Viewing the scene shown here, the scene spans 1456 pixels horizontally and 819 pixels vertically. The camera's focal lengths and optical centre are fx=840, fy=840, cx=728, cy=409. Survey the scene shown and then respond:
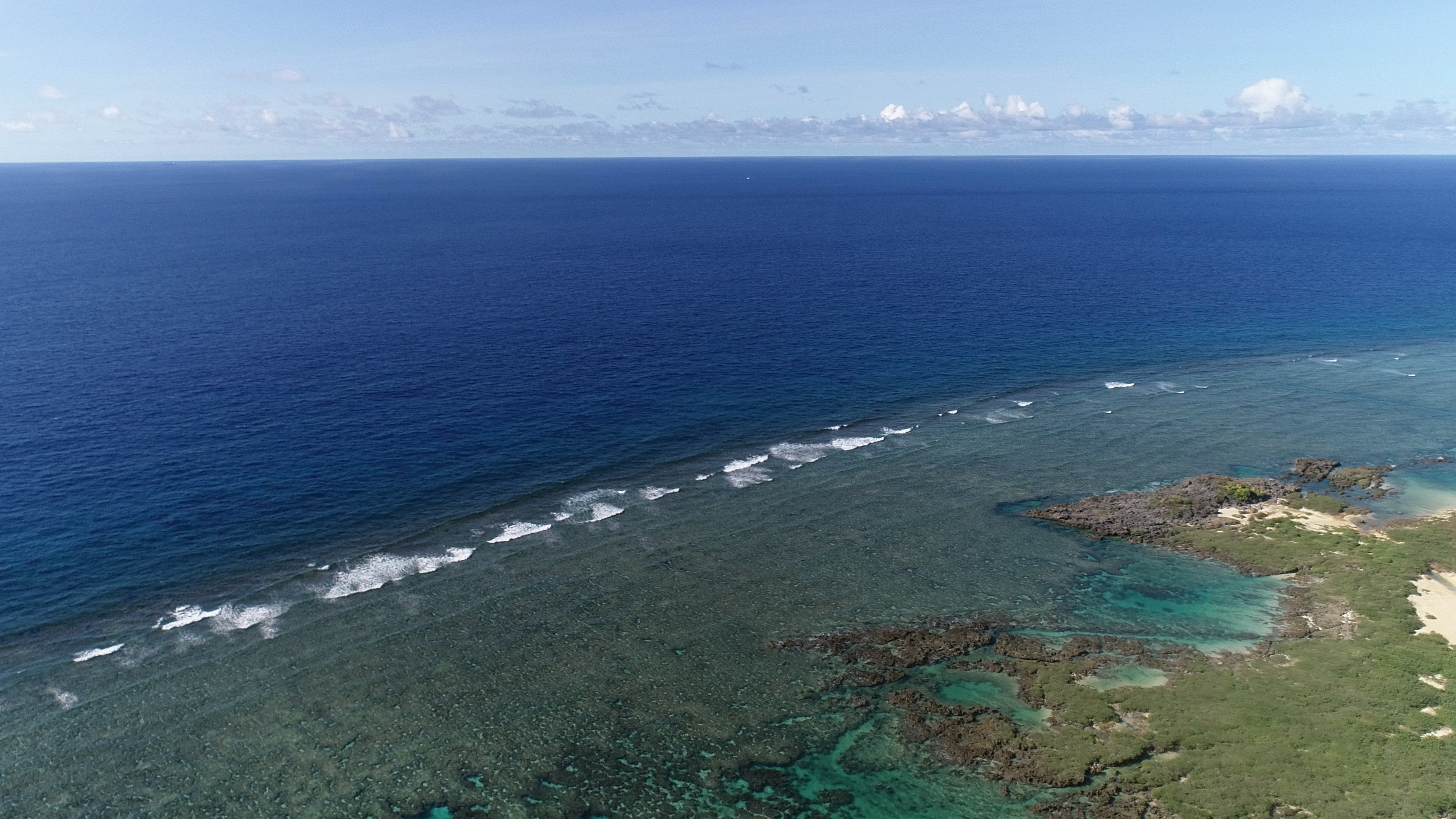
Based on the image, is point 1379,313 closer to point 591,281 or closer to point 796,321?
point 796,321

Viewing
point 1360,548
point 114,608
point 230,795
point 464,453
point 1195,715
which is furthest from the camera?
point 464,453

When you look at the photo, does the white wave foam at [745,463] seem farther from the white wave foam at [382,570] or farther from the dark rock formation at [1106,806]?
the dark rock formation at [1106,806]

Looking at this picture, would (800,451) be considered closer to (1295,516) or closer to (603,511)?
(603,511)

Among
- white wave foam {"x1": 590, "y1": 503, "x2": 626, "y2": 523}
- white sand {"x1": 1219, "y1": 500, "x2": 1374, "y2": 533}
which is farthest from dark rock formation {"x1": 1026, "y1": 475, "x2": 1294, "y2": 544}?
white wave foam {"x1": 590, "y1": 503, "x2": 626, "y2": 523}

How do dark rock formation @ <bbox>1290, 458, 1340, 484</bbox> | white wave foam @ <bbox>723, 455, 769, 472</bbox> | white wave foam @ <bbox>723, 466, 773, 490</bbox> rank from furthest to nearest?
white wave foam @ <bbox>723, 455, 769, 472</bbox> → white wave foam @ <bbox>723, 466, 773, 490</bbox> → dark rock formation @ <bbox>1290, 458, 1340, 484</bbox>

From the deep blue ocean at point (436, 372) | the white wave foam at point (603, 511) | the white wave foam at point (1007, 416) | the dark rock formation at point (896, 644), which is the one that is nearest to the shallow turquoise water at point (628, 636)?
the white wave foam at point (603, 511)

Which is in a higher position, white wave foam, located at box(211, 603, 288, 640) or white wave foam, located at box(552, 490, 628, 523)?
white wave foam, located at box(552, 490, 628, 523)

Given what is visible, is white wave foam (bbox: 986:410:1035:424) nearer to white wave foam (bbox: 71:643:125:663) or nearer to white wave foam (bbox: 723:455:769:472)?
white wave foam (bbox: 723:455:769:472)

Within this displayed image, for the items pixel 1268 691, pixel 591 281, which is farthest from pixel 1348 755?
pixel 591 281
